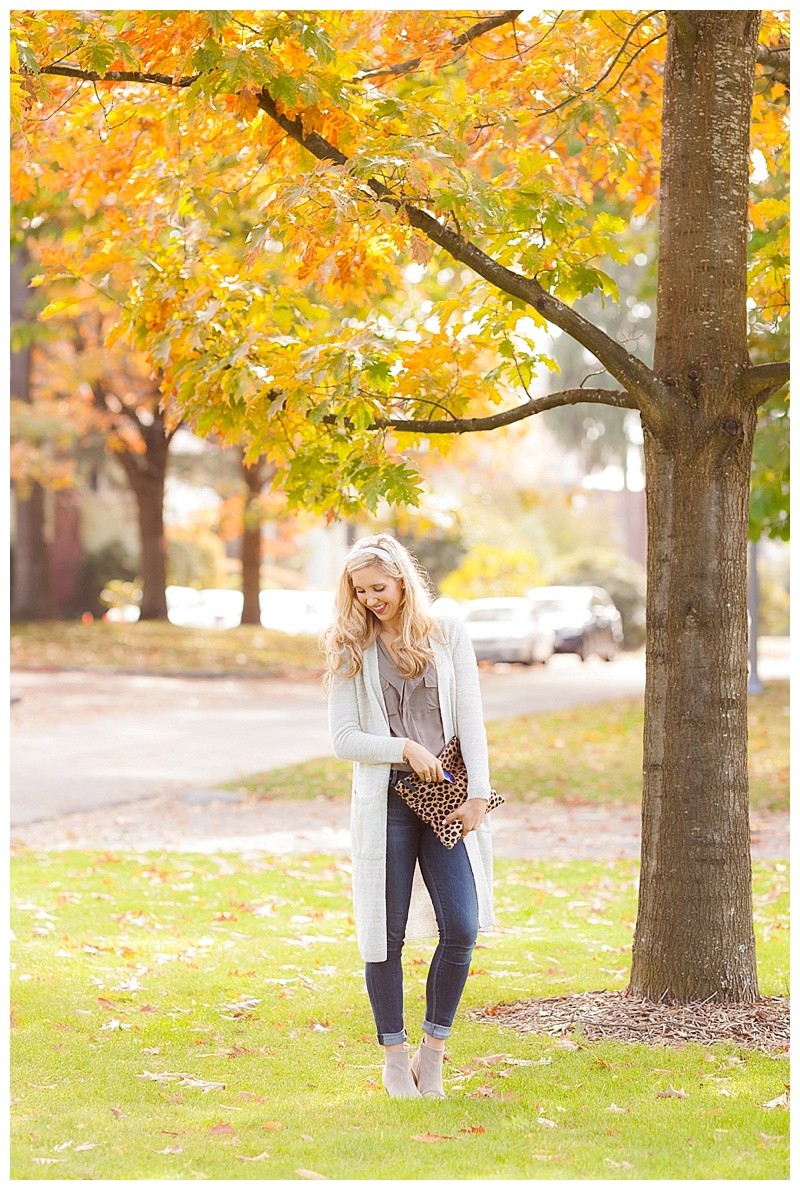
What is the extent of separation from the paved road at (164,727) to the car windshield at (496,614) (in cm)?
210

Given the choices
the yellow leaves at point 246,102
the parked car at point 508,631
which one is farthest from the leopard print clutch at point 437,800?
the parked car at point 508,631

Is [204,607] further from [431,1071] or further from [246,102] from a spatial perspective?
[431,1071]

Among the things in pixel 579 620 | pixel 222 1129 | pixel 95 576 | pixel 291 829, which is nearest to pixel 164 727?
pixel 291 829

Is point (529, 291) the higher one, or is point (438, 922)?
point (529, 291)

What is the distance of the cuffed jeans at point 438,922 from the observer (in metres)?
4.60

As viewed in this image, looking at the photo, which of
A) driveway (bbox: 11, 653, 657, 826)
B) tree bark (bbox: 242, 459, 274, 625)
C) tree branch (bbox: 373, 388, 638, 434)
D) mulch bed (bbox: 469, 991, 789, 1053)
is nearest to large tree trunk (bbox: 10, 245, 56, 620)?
tree bark (bbox: 242, 459, 274, 625)

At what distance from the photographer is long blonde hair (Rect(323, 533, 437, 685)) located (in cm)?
466

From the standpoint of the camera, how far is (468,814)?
4559mm

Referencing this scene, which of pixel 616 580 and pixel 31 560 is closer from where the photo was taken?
pixel 31 560

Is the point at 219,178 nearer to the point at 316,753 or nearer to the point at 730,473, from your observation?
the point at 730,473

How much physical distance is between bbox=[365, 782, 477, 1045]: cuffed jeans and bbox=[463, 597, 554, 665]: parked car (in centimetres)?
2357

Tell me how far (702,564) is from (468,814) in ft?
4.79

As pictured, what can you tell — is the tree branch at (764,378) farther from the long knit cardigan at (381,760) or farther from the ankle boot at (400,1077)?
the ankle boot at (400,1077)
